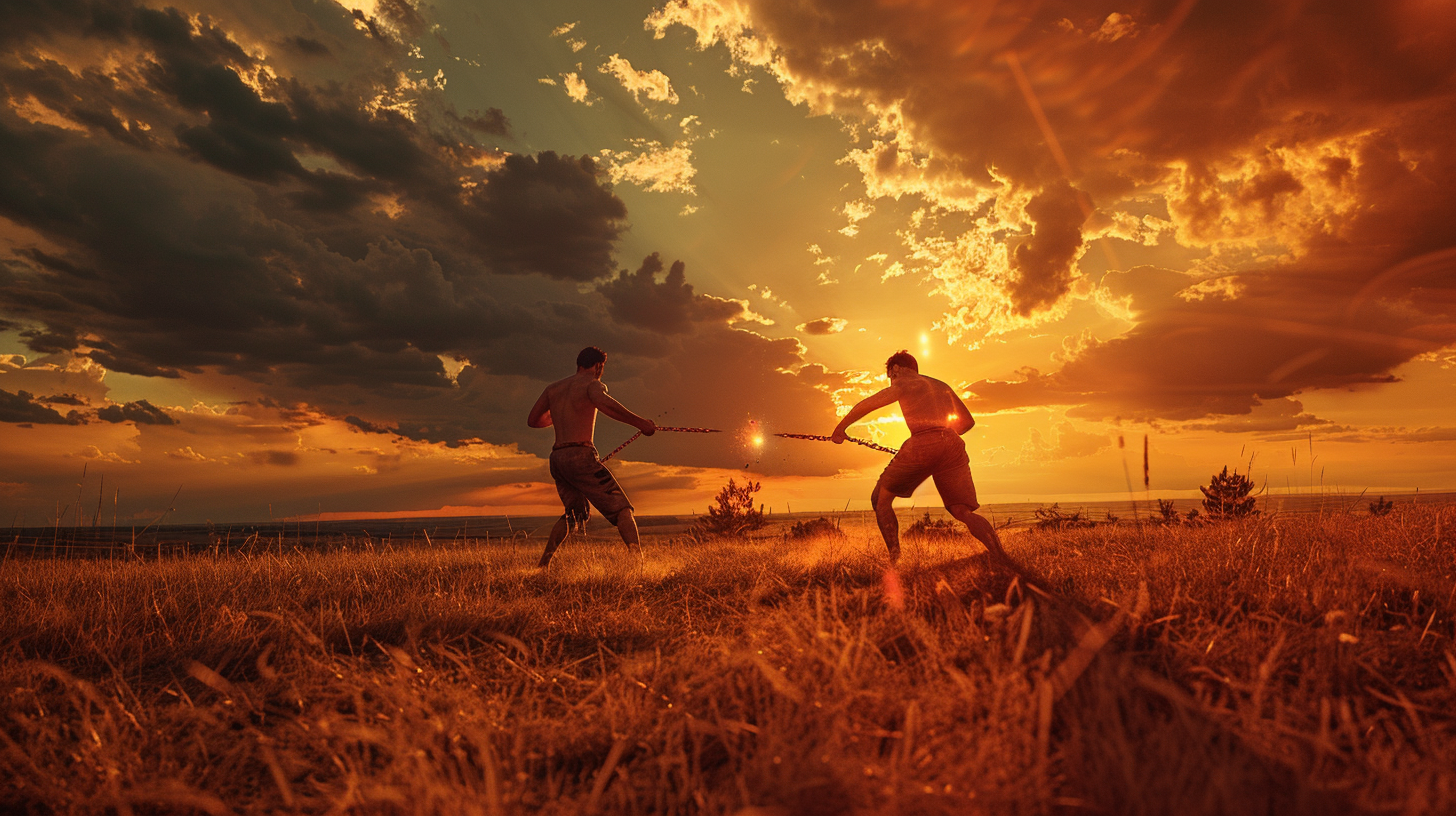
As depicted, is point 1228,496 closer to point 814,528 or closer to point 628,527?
point 814,528

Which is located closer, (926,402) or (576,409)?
(926,402)

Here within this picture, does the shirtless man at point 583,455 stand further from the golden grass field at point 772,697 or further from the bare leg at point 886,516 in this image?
the bare leg at point 886,516

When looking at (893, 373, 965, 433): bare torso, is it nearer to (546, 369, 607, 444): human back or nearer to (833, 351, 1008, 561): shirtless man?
(833, 351, 1008, 561): shirtless man

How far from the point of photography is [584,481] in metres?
6.98

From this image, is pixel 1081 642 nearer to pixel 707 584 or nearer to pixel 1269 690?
pixel 1269 690

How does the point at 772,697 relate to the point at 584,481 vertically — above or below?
below

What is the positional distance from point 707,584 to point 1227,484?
1303 centimetres

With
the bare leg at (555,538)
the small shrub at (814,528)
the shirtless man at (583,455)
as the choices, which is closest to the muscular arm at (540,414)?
the shirtless man at (583,455)

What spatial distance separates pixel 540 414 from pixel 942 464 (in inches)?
175

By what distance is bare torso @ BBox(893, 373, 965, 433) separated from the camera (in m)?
6.37

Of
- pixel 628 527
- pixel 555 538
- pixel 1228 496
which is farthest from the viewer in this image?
pixel 1228 496

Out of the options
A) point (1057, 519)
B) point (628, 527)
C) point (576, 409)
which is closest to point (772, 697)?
point (628, 527)

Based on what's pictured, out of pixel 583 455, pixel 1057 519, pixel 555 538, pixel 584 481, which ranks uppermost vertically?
pixel 583 455

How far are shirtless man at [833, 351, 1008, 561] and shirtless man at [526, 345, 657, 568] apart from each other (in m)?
2.64
